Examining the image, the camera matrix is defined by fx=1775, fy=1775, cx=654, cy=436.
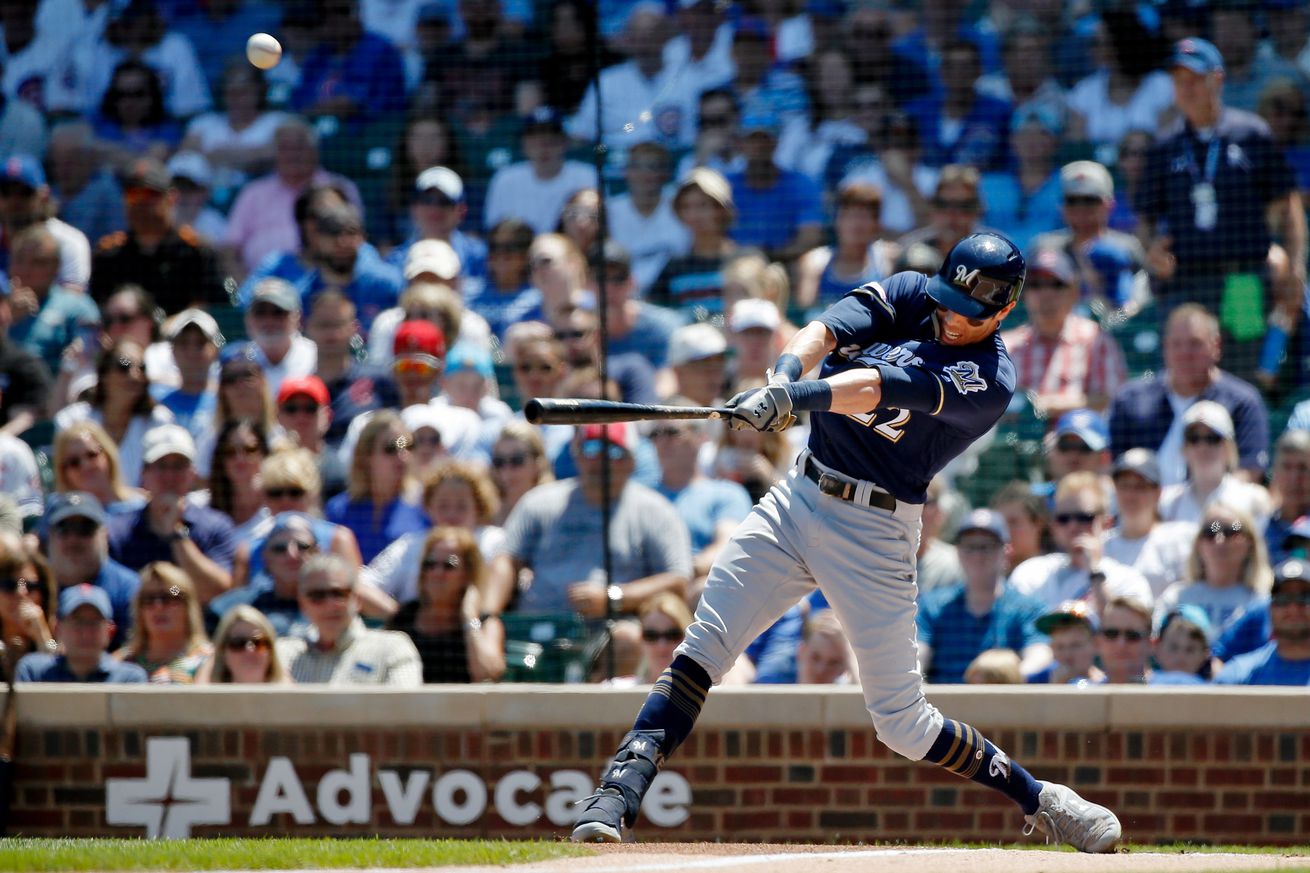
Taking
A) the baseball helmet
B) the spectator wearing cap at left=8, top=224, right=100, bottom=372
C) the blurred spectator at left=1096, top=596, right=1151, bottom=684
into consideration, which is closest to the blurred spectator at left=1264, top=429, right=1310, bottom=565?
the blurred spectator at left=1096, top=596, right=1151, bottom=684

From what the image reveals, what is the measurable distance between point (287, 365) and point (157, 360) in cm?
73

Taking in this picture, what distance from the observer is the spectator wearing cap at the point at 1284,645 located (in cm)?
624

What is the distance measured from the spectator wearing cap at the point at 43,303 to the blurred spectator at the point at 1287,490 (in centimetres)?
581

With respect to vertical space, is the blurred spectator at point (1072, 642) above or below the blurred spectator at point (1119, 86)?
below

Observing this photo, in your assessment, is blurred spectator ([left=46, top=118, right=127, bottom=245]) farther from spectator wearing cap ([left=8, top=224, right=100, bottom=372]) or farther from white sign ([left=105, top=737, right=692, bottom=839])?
white sign ([left=105, top=737, right=692, bottom=839])

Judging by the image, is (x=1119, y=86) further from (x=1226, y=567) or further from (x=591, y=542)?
(x=591, y=542)

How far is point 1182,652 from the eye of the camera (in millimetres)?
6504

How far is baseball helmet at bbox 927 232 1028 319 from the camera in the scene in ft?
15.5

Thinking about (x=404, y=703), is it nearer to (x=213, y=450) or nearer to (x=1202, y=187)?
(x=213, y=450)

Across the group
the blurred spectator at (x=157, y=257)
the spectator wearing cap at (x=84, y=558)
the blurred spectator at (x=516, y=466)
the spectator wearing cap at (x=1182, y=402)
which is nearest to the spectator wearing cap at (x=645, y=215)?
the blurred spectator at (x=516, y=466)

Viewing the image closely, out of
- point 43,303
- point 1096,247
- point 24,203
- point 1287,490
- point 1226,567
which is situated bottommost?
point 1226,567

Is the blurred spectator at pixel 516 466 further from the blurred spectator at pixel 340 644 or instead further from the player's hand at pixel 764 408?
the player's hand at pixel 764 408

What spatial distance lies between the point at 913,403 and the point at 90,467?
4.39m

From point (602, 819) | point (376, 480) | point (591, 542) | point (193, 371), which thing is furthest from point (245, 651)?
point (602, 819)
